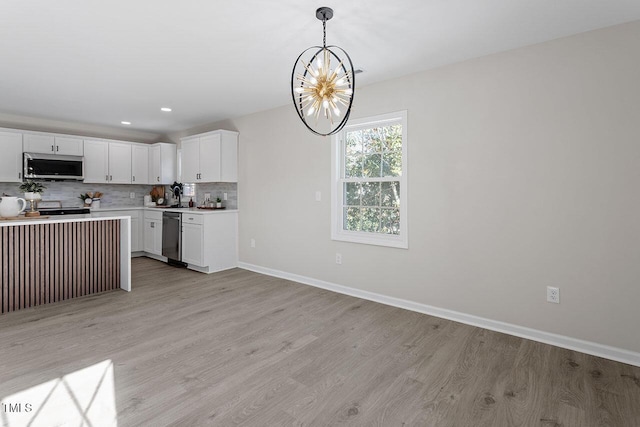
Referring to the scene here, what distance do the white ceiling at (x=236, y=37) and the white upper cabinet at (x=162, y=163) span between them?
231 cm

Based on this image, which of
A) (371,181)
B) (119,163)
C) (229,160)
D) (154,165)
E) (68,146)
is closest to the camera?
(371,181)

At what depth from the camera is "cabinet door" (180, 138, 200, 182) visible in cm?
541

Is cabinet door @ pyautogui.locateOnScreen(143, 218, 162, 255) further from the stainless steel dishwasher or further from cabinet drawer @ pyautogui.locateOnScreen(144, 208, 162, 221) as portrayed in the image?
the stainless steel dishwasher

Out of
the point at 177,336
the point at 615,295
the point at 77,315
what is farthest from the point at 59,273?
the point at 615,295

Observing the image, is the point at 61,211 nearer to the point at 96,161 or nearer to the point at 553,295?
the point at 96,161

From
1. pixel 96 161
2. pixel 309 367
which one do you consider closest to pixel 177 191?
pixel 96 161

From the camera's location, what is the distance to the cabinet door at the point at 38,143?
502 centimetres

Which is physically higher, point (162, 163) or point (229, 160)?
point (162, 163)

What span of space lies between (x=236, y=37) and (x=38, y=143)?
14.7 feet

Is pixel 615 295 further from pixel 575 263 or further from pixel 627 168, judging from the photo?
pixel 627 168

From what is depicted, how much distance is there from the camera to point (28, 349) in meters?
2.44

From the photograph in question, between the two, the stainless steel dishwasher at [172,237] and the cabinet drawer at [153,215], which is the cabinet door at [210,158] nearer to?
the stainless steel dishwasher at [172,237]

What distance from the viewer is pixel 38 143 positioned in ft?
16.8

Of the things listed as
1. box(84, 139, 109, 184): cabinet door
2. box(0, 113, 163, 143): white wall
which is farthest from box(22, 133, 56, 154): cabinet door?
box(84, 139, 109, 184): cabinet door
